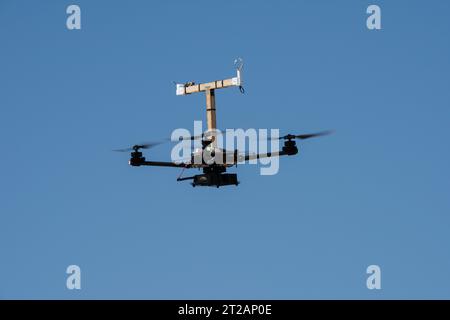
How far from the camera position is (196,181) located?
275 feet

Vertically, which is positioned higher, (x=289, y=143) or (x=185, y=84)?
(x=185, y=84)

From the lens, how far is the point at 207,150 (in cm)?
8300

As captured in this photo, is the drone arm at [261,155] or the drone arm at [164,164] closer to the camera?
the drone arm at [261,155]

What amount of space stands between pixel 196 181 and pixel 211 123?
12.5ft

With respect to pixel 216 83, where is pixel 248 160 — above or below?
below

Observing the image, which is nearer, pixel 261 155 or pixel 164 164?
pixel 261 155

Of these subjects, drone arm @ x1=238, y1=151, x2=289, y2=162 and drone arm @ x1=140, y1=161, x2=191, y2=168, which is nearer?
drone arm @ x1=238, y1=151, x2=289, y2=162
